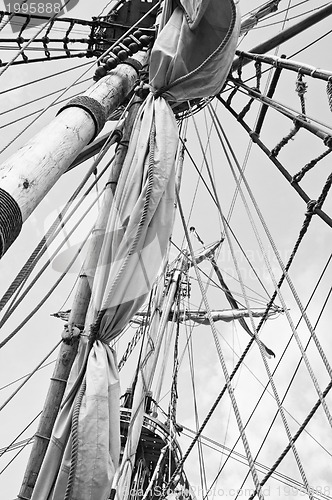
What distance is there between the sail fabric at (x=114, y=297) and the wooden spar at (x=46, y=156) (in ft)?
1.42

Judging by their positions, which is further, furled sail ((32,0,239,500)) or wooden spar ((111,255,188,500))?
wooden spar ((111,255,188,500))

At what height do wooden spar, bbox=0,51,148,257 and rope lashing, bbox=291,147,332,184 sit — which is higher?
rope lashing, bbox=291,147,332,184

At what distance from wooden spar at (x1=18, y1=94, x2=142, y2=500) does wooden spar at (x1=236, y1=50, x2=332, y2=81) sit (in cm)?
224

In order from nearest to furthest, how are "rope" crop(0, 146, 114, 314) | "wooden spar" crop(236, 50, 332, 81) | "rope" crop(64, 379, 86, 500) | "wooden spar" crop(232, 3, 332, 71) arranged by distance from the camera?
"rope" crop(64, 379, 86, 500)
"rope" crop(0, 146, 114, 314)
"wooden spar" crop(236, 50, 332, 81)
"wooden spar" crop(232, 3, 332, 71)

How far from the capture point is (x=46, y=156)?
2.45m

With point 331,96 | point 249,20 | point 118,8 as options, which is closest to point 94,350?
point 331,96

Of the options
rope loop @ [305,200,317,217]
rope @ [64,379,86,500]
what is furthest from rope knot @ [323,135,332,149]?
rope @ [64,379,86,500]

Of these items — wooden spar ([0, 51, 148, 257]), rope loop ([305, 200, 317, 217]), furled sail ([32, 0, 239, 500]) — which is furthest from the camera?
rope loop ([305, 200, 317, 217])

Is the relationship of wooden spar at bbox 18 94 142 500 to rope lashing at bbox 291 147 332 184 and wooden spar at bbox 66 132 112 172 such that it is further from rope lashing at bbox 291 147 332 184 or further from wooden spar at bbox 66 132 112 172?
rope lashing at bbox 291 147 332 184

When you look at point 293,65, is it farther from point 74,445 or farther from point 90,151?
point 74,445

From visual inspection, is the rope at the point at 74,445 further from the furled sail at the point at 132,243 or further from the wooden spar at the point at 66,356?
the wooden spar at the point at 66,356

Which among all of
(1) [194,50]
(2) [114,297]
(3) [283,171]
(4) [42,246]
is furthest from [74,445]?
(3) [283,171]

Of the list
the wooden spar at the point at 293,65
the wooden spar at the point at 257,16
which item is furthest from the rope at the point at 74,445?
the wooden spar at the point at 257,16

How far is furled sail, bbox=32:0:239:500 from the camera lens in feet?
7.83
